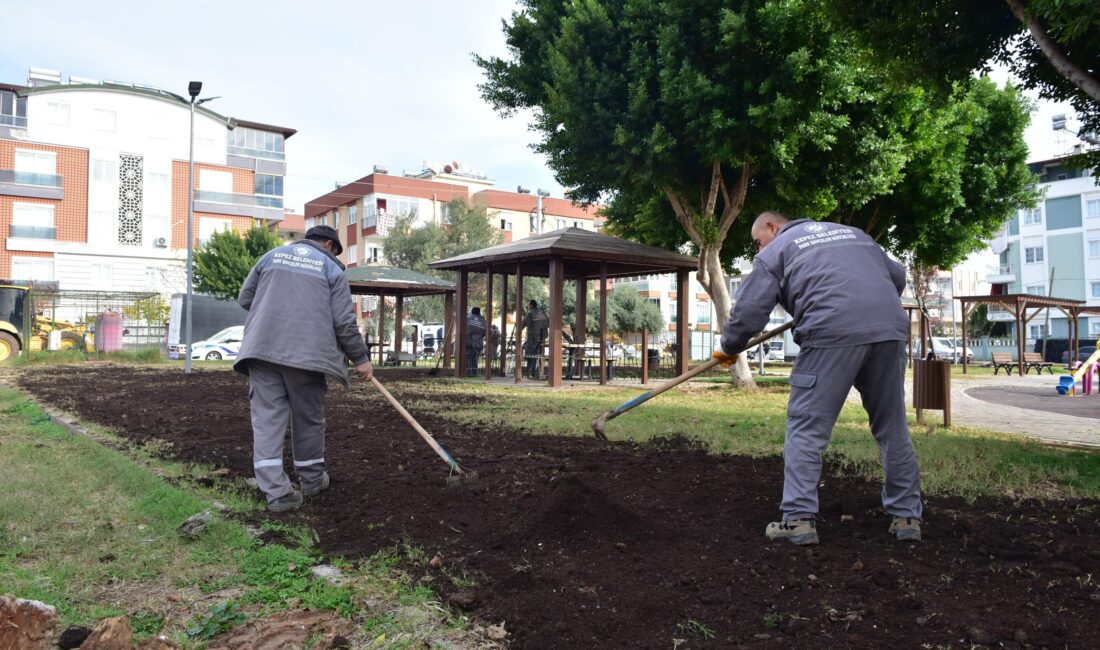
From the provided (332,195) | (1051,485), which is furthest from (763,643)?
(332,195)

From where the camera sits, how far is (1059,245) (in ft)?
173

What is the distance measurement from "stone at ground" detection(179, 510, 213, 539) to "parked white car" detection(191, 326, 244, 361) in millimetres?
26126

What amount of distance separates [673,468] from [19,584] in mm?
3916

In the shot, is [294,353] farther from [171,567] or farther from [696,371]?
[696,371]

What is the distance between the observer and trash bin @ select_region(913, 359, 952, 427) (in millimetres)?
7938

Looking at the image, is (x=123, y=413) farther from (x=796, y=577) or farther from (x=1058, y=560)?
(x=1058, y=560)

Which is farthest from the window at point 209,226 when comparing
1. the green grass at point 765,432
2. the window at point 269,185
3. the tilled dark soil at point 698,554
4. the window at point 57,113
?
the tilled dark soil at point 698,554

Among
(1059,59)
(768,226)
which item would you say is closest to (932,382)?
(1059,59)

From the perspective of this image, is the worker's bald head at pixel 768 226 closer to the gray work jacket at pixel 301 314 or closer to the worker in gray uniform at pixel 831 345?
the worker in gray uniform at pixel 831 345

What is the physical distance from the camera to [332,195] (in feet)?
181

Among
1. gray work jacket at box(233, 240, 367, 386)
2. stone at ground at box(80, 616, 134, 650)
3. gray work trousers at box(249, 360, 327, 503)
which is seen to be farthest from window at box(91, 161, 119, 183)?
stone at ground at box(80, 616, 134, 650)

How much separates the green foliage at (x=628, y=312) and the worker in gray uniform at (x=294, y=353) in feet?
129

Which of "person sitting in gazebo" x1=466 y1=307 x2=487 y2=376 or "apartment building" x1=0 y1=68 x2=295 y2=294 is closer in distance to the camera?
"person sitting in gazebo" x1=466 y1=307 x2=487 y2=376

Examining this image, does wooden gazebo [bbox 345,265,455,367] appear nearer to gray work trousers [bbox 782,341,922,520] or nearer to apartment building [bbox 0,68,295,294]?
gray work trousers [bbox 782,341,922,520]
